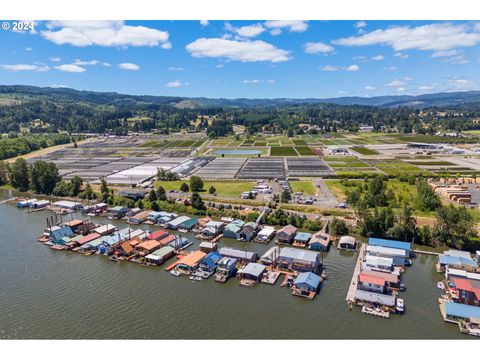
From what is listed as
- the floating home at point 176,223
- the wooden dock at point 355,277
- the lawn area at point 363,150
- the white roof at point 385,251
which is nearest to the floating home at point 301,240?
the wooden dock at point 355,277

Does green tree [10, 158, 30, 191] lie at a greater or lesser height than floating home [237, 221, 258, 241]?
greater

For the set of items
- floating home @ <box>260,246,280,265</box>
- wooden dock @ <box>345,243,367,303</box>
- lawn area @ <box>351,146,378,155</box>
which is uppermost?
lawn area @ <box>351,146,378,155</box>

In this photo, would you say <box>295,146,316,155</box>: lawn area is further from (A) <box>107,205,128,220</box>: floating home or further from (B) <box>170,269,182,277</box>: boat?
(B) <box>170,269,182,277</box>: boat

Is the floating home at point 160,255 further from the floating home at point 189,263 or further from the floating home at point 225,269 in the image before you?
the floating home at point 225,269

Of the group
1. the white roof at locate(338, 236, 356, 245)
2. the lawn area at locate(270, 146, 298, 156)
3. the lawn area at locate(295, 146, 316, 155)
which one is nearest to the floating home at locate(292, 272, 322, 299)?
the white roof at locate(338, 236, 356, 245)

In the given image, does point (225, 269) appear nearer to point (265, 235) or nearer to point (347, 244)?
point (265, 235)
